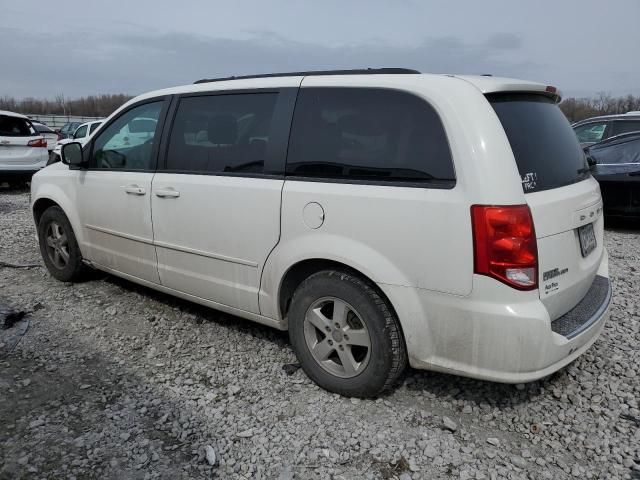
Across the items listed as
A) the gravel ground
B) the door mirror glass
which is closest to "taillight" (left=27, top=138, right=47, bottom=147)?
the door mirror glass

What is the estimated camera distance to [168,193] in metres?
3.67

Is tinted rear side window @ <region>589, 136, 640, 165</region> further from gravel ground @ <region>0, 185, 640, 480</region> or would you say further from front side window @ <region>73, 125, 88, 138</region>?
front side window @ <region>73, 125, 88, 138</region>

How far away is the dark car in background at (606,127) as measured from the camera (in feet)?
30.8

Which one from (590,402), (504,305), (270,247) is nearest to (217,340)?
(270,247)

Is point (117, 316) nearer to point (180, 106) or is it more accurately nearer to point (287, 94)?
point (180, 106)

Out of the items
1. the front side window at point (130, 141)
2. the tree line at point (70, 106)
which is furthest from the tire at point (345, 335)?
the tree line at point (70, 106)

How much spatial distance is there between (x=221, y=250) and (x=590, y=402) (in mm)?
2420

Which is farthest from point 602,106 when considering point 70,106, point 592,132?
point 70,106

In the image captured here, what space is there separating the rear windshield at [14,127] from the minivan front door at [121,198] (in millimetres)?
7819

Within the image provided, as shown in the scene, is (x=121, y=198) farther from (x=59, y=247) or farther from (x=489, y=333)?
(x=489, y=333)

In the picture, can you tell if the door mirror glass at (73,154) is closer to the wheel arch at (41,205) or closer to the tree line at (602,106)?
the wheel arch at (41,205)

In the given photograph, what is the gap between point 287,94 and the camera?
3.22m

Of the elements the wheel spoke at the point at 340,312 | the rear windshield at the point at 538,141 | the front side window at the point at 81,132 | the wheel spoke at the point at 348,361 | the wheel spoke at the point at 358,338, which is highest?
the front side window at the point at 81,132

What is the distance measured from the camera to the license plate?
284 cm
